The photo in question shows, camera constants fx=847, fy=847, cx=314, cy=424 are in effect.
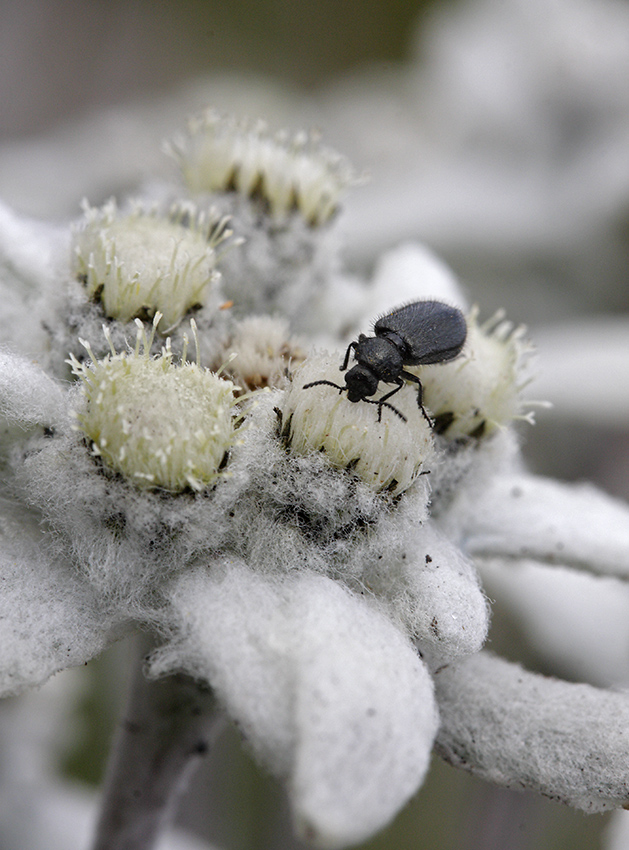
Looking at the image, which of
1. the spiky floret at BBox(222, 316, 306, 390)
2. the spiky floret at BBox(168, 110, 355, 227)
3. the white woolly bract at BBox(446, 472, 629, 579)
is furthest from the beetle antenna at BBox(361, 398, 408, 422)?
the spiky floret at BBox(168, 110, 355, 227)

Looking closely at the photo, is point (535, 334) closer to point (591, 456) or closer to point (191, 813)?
point (591, 456)

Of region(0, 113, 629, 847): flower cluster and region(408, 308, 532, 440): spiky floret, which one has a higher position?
region(408, 308, 532, 440): spiky floret

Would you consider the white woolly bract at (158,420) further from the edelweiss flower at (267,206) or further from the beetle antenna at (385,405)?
the edelweiss flower at (267,206)

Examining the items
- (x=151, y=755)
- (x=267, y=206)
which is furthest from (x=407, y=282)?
(x=151, y=755)

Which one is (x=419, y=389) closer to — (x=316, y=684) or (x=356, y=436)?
(x=356, y=436)

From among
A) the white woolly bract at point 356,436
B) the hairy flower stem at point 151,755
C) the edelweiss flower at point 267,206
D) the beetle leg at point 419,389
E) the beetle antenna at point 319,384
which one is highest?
the edelweiss flower at point 267,206

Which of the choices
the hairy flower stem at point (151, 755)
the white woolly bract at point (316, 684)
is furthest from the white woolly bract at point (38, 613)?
the hairy flower stem at point (151, 755)

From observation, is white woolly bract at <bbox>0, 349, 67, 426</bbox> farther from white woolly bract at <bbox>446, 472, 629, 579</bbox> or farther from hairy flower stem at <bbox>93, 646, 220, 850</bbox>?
white woolly bract at <bbox>446, 472, 629, 579</bbox>

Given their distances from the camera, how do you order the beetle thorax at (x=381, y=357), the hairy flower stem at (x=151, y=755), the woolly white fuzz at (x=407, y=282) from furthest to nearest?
the woolly white fuzz at (x=407, y=282) → the hairy flower stem at (x=151, y=755) → the beetle thorax at (x=381, y=357)
